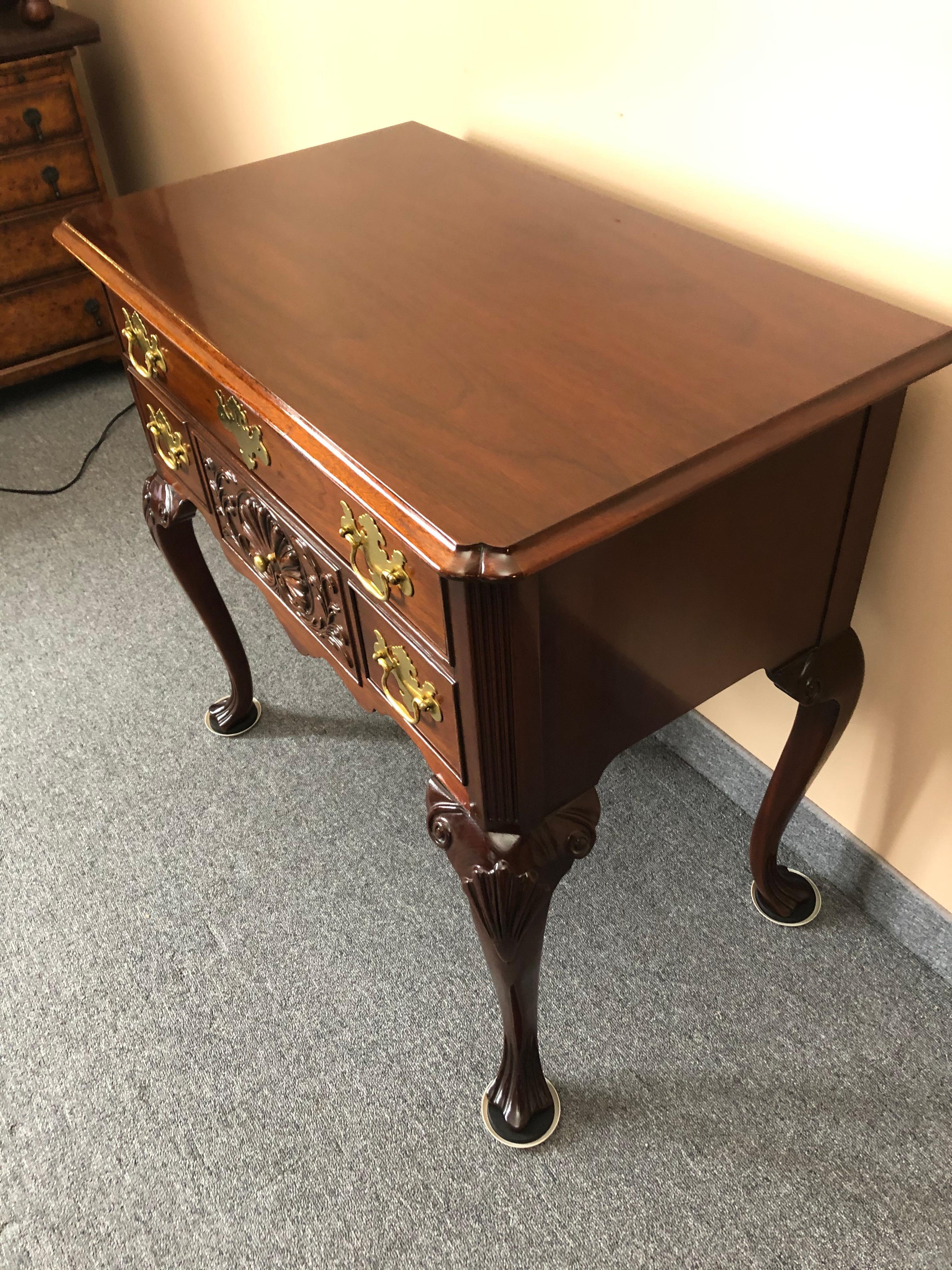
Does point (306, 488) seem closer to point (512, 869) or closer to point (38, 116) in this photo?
point (512, 869)

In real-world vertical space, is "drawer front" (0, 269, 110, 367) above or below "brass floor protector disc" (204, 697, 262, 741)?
above

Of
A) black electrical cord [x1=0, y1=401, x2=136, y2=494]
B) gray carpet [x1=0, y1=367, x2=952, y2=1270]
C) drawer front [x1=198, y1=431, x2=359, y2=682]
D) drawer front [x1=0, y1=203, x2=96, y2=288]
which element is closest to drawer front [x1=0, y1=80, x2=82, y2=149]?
drawer front [x1=0, y1=203, x2=96, y2=288]

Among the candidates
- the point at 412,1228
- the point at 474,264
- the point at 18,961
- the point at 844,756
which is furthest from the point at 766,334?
the point at 18,961

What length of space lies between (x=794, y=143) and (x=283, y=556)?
64 cm

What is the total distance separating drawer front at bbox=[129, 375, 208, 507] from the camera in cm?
115

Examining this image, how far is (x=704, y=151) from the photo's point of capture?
1030 millimetres

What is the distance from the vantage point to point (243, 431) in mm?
933

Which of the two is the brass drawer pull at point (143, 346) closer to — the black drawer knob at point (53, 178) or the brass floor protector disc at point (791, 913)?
the brass floor protector disc at point (791, 913)

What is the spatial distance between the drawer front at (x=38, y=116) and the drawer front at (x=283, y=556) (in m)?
1.51

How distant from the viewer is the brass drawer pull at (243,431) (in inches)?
36.0

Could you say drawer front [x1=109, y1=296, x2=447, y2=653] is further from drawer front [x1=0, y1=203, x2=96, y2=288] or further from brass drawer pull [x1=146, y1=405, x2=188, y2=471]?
drawer front [x1=0, y1=203, x2=96, y2=288]

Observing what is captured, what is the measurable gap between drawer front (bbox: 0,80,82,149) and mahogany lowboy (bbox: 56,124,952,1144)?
50.5 inches

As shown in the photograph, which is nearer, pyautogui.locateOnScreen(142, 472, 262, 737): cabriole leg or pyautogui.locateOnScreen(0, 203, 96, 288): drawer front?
pyautogui.locateOnScreen(142, 472, 262, 737): cabriole leg

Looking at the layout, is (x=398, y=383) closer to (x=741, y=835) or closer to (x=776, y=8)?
(x=776, y=8)
